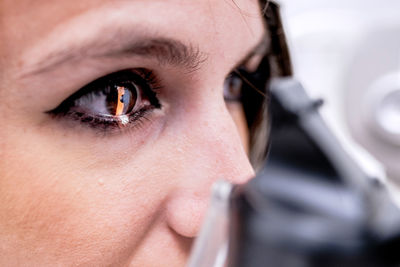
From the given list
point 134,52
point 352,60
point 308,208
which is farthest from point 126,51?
point 352,60

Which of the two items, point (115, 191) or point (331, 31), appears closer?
point (115, 191)

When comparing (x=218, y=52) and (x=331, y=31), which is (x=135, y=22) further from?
(x=331, y=31)

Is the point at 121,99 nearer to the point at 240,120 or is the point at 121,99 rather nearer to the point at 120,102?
the point at 120,102

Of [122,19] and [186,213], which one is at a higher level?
[122,19]

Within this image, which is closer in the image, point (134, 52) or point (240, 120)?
point (134, 52)

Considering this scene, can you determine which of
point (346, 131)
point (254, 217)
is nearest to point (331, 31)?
point (346, 131)

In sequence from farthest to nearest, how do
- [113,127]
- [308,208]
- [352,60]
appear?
1. [352,60]
2. [113,127]
3. [308,208]

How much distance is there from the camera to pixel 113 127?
29 cm

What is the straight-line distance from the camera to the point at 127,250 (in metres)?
0.28

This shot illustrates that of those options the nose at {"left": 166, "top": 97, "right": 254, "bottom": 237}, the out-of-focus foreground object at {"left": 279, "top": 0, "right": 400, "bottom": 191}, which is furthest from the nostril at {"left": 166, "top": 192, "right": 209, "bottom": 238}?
the out-of-focus foreground object at {"left": 279, "top": 0, "right": 400, "bottom": 191}

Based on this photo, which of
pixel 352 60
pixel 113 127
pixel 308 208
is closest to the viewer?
pixel 308 208

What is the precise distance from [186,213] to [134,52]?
0.09m

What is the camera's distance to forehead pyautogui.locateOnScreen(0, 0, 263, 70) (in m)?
0.24

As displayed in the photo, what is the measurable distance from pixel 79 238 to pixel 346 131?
0.40 metres
